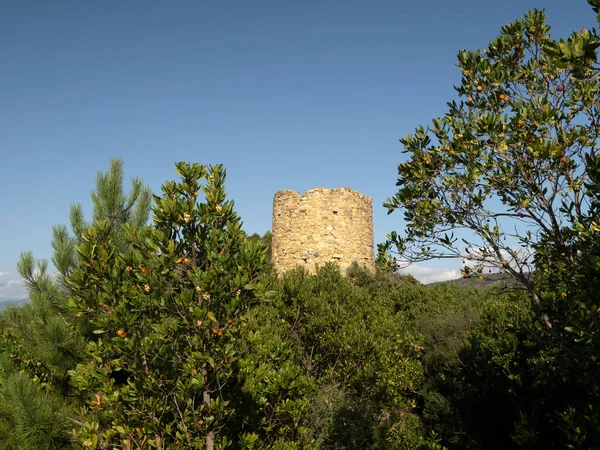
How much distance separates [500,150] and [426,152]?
977mm

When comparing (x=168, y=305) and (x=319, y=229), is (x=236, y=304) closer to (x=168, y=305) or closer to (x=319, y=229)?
(x=168, y=305)

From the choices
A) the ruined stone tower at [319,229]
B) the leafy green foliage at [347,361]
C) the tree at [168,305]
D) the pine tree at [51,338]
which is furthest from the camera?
the ruined stone tower at [319,229]

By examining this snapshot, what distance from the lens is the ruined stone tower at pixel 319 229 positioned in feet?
54.5

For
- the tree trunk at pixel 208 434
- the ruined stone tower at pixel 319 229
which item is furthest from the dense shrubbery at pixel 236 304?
the ruined stone tower at pixel 319 229

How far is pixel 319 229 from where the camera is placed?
1673 cm

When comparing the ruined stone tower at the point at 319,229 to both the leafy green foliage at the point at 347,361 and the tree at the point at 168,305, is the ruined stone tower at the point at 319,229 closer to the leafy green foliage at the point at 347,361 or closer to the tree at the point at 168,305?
the leafy green foliage at the point at 347,361

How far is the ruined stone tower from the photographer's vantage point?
655 inches

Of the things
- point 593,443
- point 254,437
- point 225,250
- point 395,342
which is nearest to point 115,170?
point 225,250

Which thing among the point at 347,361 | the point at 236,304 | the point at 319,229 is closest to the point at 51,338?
the point at 236,304

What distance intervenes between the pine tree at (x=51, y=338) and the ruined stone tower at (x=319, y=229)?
27.4 ft

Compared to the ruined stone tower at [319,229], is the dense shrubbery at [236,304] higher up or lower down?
lower down

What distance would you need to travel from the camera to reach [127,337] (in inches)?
179

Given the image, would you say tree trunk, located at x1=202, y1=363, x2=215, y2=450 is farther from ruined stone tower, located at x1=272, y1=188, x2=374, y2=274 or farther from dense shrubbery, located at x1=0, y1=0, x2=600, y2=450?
ruined stone tower, located at x1=272, y1=188, x2=374, y2=274

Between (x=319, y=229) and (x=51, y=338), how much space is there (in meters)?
10.6
